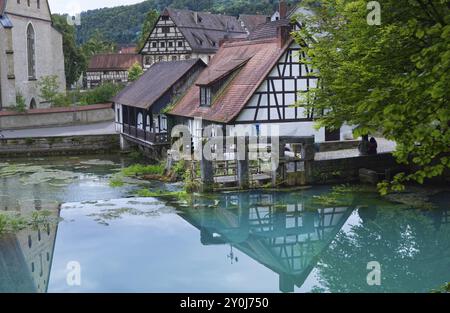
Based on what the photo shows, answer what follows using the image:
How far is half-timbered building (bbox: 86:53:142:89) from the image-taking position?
283ft

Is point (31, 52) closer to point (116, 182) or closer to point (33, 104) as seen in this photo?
point (33, 104)

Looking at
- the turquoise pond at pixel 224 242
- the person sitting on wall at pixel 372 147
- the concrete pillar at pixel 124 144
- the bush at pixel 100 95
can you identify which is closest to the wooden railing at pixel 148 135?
the concrete pillar at pixel 124 144

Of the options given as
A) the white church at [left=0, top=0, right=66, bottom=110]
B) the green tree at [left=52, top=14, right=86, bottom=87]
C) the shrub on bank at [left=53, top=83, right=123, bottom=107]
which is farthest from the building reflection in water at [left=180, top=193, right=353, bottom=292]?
the green tree at [left=52, top=14, right=86, bottom=87]

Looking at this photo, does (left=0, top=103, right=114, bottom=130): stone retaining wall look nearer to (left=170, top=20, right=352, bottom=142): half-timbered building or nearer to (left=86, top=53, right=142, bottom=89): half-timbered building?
(left=170, top=20, right=352, bottom=142): half-timbered building

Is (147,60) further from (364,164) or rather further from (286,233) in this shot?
(286,233)

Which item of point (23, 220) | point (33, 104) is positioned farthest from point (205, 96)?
point (33, 104)

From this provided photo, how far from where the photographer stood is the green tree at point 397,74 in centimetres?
687

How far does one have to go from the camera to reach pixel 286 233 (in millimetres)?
18250

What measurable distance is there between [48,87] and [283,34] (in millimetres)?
30063

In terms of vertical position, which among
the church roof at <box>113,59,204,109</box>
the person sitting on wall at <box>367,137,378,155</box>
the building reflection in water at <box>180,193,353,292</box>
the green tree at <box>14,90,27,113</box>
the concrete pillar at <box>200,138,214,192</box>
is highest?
the church roof at <box>113,59,204,109</box>

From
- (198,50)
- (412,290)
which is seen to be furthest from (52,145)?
(198,50)

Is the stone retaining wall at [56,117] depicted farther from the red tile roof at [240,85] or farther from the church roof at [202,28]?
the church roof at [202,28]

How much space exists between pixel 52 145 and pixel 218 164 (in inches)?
616

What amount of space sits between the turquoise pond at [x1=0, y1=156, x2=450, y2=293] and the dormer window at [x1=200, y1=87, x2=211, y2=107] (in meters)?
5.83
